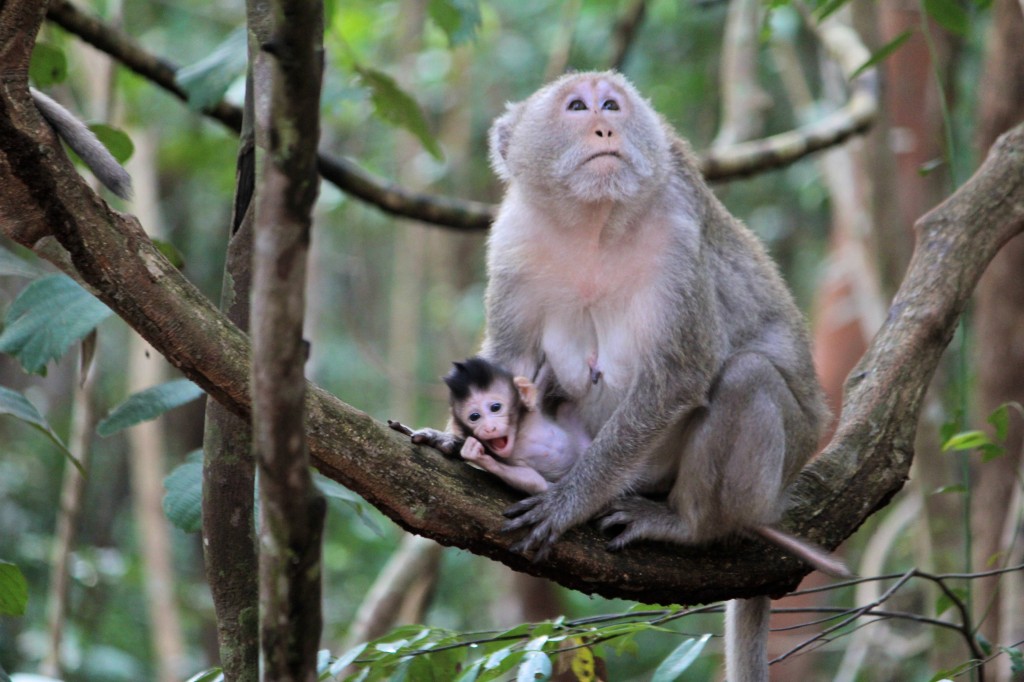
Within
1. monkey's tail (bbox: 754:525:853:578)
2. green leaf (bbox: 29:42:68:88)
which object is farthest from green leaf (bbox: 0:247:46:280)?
monkey's tail (bbox: 754:525:853:578)

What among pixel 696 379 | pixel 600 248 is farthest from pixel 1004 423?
pixel 600 248

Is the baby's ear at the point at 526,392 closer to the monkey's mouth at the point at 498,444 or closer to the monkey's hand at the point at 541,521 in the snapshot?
the monkey's mouth at the point at 498,444

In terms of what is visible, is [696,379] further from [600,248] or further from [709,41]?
[709,41]

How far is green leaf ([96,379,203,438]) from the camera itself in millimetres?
3070

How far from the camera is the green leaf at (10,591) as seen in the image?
2752 millimetres

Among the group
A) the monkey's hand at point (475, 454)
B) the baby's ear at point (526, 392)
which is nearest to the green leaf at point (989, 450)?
the baby's ear at point (526, 392)

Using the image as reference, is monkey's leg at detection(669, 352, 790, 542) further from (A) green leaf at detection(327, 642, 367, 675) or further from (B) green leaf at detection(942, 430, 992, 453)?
(A) green leaf at detection(327, 642, 367, 675)

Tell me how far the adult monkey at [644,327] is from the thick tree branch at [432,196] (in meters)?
1.27

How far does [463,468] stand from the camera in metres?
3.13

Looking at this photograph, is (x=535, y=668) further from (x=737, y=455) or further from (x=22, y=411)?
(x=22, y=411)

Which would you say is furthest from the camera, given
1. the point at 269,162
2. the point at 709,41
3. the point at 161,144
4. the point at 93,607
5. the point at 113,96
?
the point at 709,41

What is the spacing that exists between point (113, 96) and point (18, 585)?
4.38 m

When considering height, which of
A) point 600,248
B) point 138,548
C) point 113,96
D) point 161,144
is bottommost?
point 600,248

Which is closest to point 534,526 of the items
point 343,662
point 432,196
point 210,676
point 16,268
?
point 343,662
